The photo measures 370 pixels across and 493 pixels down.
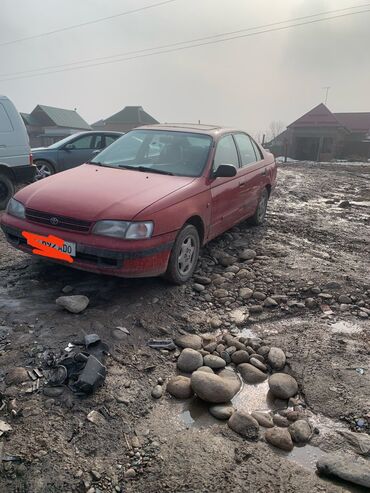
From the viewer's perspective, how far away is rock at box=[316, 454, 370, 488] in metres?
2.09

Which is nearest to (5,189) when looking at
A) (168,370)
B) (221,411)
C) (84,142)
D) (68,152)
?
(68,152)

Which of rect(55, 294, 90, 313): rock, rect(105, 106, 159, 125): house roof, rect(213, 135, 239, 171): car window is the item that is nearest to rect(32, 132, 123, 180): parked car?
rect(213, 135, 239, 171): car window

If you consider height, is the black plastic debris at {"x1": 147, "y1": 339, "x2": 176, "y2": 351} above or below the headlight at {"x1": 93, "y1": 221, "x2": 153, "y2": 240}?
below

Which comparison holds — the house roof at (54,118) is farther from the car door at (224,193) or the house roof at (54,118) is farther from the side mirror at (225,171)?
the side mirror at (225,171)

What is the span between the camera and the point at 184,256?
4184mm

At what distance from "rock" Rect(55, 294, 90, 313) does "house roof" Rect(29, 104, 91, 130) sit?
4907cm

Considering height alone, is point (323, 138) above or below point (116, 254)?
above

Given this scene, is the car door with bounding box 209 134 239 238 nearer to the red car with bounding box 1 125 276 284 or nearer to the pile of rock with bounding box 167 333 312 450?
the red car with bounding box 1 125 276 284

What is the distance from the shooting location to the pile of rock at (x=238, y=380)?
2.44 m

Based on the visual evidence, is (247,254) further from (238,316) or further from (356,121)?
(356,121)

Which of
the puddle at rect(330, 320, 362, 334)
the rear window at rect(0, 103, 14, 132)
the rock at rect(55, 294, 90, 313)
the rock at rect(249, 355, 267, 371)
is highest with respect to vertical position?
the rear window at rect(0, 103, 14, 132)

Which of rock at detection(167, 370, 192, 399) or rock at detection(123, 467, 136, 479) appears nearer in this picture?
rock at detection(123, 467, 136, 479)

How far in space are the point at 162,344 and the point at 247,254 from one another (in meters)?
2.42

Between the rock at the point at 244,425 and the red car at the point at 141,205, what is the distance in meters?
1.61
